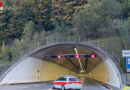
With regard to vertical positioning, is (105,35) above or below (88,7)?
below

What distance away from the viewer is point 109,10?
7144 centimetres

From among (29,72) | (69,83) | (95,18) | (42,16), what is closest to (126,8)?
(95,18)

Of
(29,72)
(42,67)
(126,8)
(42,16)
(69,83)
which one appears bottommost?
(42,67)

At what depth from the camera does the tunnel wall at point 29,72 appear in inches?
1757

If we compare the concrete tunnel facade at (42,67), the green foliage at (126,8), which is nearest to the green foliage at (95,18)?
the concrete tunnel facade at (42,67)

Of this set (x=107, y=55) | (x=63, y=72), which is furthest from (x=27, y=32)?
(x=107, y=55)

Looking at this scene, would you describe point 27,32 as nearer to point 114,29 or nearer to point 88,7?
point 88,7

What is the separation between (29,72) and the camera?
47.8 metres

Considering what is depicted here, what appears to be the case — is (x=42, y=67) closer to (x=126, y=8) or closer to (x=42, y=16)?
(x=42, y=16)

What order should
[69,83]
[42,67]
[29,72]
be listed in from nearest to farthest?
[69,83]
[29,72]
[42,67]

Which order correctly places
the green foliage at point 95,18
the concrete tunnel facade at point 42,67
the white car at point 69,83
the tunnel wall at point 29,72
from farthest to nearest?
the green foliage at point 95,18 < the tunnel wall at point 29,72 < the concrete tunnel facade at point 42,67 < the white car at point 69,83

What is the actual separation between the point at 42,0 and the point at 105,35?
30152 millimetres

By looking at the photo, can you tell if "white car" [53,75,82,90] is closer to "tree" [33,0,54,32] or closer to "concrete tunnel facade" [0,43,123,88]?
"concrete tunnel facade" [0,43,123,88]

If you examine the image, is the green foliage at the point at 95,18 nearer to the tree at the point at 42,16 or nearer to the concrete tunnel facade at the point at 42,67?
the concrete tunnel facade at the point at 42,67
